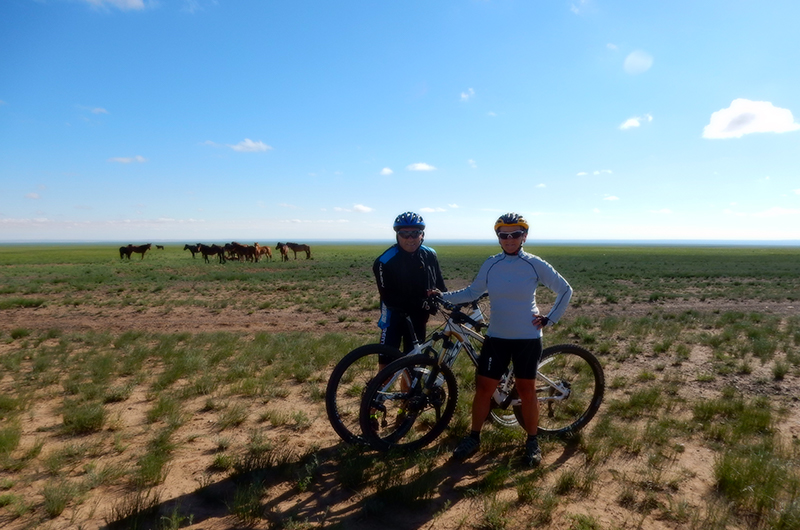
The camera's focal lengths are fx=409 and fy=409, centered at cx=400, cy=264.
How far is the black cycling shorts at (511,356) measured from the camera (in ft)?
11.8

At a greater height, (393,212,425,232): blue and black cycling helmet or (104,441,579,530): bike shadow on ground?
(393,212,425,232): blue and black cycling helmet

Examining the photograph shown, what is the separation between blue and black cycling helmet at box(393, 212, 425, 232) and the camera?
13.3 feet

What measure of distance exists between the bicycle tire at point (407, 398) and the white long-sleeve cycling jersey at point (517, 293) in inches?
27.9

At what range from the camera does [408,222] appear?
410 centimetres

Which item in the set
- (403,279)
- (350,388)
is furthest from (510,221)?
(350,388)

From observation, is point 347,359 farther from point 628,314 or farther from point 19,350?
point 628,314

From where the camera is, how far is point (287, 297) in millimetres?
17500

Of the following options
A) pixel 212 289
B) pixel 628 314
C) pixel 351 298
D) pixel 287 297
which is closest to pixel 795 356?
pixel 628 314

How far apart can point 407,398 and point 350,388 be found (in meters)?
1.96

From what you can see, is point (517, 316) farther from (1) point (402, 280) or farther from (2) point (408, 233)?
(2) point (408, 233)

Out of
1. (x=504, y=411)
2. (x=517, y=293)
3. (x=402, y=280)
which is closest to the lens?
(x=517, y=293)

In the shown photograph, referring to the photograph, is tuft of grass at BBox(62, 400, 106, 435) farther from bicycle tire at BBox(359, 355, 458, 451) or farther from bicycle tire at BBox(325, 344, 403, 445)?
bicycle tire at BBox(359, 355, 458, 451)

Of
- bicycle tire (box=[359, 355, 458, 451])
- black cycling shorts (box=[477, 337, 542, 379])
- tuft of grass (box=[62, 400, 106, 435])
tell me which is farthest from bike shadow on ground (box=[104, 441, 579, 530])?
tuft of grass (box=[62, 400, 106, 435])

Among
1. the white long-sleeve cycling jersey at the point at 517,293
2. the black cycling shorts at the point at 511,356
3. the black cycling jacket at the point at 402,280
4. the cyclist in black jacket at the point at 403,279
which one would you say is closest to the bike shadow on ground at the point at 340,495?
the black cycling shorts at the point at 511,356
